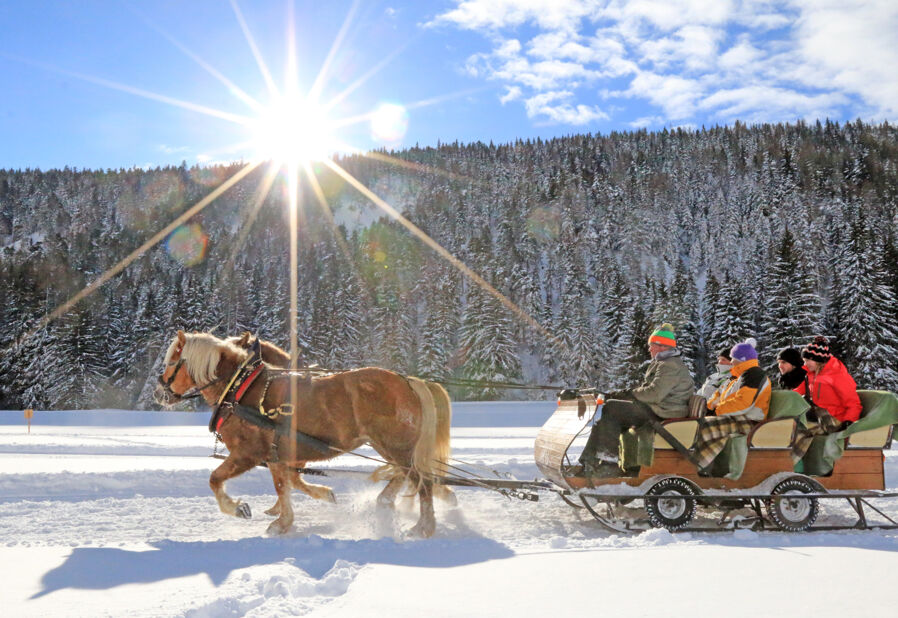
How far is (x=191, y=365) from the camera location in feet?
21.7

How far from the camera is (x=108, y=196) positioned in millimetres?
124125

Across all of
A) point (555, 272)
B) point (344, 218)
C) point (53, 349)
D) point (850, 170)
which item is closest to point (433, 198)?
point (344, 218)

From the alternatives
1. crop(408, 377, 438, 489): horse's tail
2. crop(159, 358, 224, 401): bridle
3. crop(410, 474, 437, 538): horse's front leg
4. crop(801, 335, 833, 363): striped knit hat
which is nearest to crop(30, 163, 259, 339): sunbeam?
crop(159, 358, 224, 401): bridle

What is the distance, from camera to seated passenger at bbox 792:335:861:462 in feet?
19.7

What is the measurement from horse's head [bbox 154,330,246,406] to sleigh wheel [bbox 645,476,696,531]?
458 cm

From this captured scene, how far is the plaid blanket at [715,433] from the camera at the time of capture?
5812mm

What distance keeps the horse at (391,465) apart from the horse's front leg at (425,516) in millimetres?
255

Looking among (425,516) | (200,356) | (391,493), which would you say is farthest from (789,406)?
(200,356)

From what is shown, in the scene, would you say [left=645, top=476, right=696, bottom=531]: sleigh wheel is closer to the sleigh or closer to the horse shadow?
the sleigh

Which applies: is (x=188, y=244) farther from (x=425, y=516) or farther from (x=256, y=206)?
(x=425, y=516)

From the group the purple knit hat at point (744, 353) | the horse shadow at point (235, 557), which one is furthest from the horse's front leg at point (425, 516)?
the purple knit hat at point (744, 353)

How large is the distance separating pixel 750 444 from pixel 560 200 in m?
87.2

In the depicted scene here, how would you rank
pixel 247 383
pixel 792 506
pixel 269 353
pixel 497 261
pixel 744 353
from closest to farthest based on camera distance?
pixel 792 506 < pixel 744 353 < pixel 247 383 < pixel 269 353 < pixel 497 261

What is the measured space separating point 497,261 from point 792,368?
59866 mm
